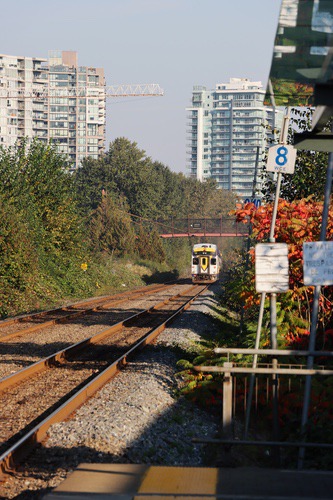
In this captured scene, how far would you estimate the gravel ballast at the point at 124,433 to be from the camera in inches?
365

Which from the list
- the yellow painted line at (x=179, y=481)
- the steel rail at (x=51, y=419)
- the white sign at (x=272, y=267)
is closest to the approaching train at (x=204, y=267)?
the steel rail at (x=51, y=419)

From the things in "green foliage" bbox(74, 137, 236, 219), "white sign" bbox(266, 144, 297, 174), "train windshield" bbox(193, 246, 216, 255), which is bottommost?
"train windshield" bbox(193, 246, 216, 255)

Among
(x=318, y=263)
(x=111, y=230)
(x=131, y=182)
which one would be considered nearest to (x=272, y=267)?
(x=318, y=263)

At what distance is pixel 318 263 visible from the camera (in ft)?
33.1

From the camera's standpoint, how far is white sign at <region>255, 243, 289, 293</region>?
1110cm

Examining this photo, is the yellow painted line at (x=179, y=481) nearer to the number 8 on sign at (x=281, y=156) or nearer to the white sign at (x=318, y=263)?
the white sign at (x=318, y=263)

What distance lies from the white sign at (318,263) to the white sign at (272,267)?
102 cm

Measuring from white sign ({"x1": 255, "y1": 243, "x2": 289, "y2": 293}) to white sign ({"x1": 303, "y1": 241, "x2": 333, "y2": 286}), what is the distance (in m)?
1.02

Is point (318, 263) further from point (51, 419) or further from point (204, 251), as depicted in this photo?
point (204, 251)

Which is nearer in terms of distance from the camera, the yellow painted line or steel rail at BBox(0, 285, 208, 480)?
the yellow painted line

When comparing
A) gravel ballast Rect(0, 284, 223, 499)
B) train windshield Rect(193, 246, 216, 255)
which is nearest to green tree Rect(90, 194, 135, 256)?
train windshield Rect(193, 246, 216, 255)

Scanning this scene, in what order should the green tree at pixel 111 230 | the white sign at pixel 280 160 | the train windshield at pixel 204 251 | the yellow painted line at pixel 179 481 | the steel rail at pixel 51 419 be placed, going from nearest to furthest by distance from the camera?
the yellow painted line at pixel 179 481
the steel rail at pixel 51 419
the white sign at pixel 280 160
the train windshield at pixel 204 251
the green tree at pixel 111 230

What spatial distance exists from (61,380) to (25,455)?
602 cm

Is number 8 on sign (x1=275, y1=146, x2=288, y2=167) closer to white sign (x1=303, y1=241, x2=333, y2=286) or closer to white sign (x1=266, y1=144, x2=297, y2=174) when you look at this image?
white sign (x1=266, y1=144, x2=297, y2=174)
